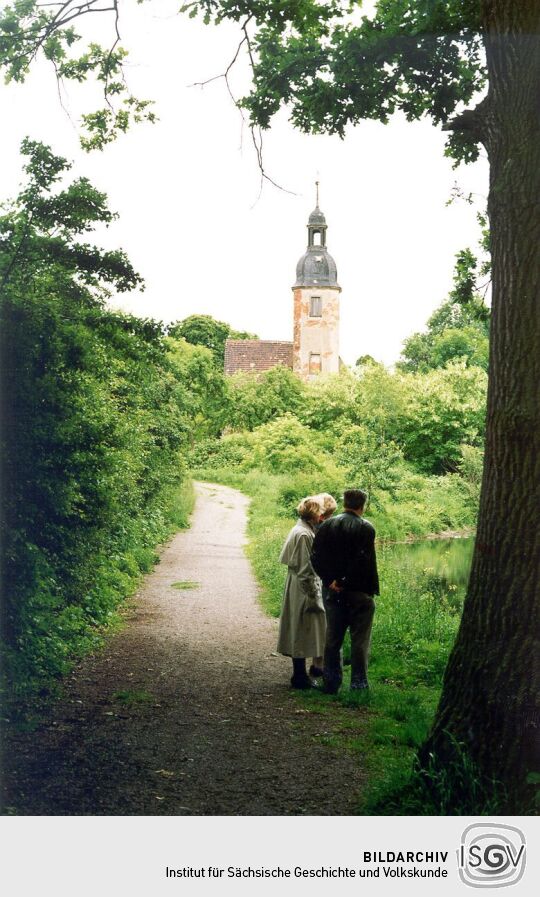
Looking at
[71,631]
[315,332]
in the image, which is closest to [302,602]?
[71,631]

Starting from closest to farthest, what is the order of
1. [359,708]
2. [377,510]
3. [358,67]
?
[359,708] < [358,67] < [377,510]

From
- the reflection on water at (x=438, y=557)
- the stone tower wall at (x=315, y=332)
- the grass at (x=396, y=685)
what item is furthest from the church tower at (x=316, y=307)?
the grass at (x=396, y=685)

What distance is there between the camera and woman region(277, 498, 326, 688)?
7.23m

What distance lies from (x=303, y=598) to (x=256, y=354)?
4699 centimetres

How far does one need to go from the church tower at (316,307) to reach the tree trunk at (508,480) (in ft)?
156

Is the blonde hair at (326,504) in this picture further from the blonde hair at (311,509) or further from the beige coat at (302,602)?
the beige coat at (302,602)

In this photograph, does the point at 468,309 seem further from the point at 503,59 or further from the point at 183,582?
the point at 183,582

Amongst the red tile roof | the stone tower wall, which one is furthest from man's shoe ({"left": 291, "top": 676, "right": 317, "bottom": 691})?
the red tile roof

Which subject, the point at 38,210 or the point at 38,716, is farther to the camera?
the point at 38,210

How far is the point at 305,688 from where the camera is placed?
24.6 feet

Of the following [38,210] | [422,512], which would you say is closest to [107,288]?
[38,210]
